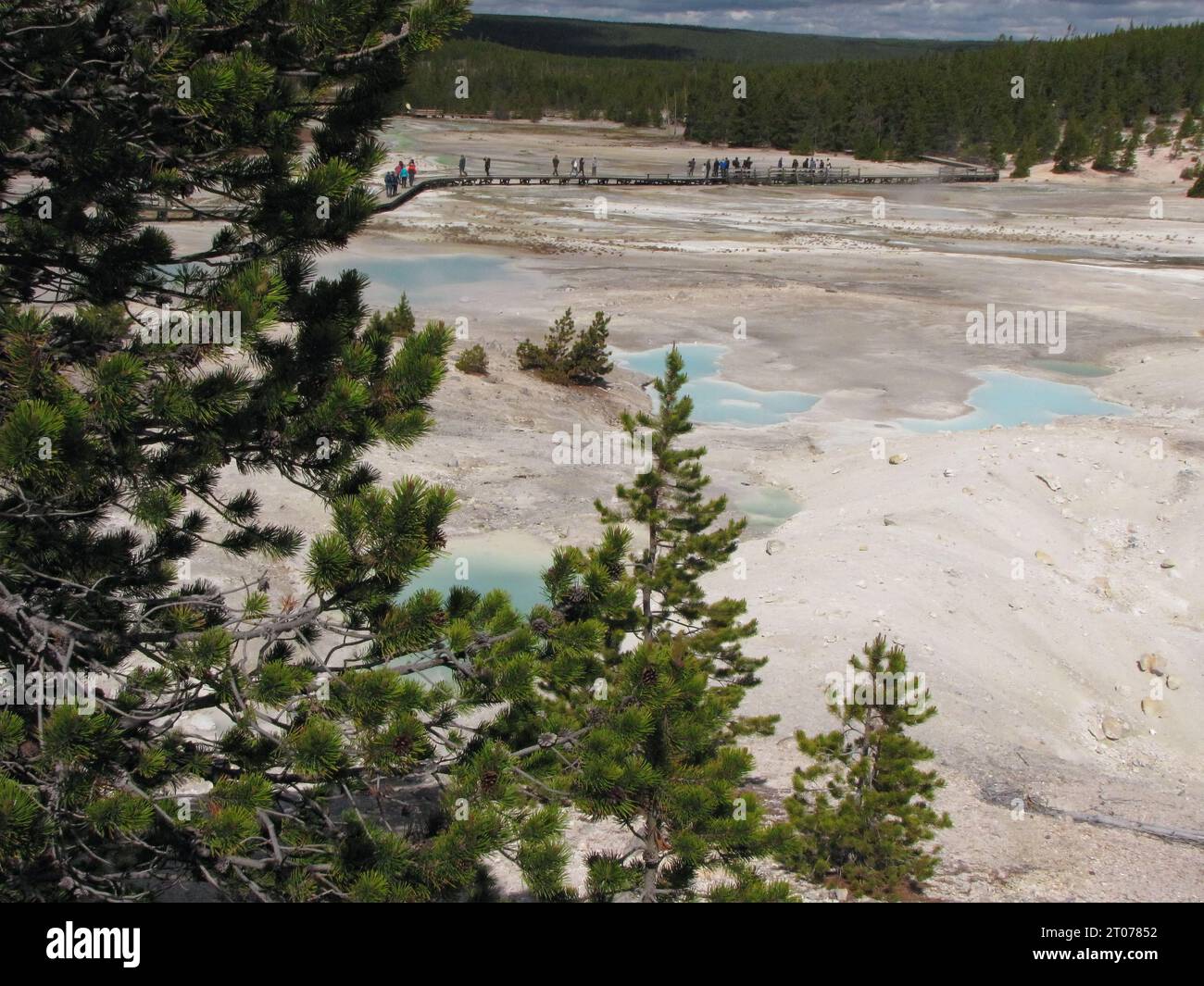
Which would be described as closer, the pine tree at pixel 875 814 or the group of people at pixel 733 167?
the pine tree at pixel 875 814

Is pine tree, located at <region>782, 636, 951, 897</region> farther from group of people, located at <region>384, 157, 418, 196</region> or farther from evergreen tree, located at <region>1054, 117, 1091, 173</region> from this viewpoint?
evergreen tree, located at <region>1054, 117, 1091, 173</region>

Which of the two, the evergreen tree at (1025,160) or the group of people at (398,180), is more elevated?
the evergreen tree at (1025,160)

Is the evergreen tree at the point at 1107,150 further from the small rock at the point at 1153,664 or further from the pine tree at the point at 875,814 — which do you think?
the pine tree at the point at 875,814

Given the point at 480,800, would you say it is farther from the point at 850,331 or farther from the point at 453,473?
the point at 850,331

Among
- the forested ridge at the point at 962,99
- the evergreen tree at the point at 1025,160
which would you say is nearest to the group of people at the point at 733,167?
the evergreen tree at the point at 1025,160

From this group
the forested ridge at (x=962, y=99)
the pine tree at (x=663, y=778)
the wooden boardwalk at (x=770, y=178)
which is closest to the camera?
the pine tree at (x=663, y=778)

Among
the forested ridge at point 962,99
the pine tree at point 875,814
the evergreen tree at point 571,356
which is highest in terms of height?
the forested ridge at point 962,99

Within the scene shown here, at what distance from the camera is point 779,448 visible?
69.3 feet

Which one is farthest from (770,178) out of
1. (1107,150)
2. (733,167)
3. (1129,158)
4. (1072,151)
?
(1129,158)

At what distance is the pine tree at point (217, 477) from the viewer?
196 inches

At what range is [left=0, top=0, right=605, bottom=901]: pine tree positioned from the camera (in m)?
4.98

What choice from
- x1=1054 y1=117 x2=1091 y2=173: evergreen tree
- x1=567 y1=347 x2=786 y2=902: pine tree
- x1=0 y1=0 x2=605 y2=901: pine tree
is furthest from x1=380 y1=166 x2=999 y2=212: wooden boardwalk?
x1=567 y1=347 x2=786 y2=902: pine tree

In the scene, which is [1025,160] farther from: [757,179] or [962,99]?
[757,179]

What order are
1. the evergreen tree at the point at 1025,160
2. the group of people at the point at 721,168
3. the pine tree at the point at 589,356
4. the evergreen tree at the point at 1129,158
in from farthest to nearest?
the evergreen tree at the point at 1025,160
the evergreen tree at the point at 1129,158
the group of people at the point at 721,168
the pine tree at the point at 589,356
